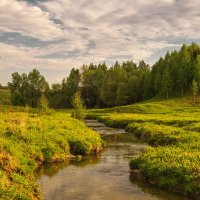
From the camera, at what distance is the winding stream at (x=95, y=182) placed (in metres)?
22.5

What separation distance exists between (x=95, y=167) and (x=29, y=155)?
6.00 m

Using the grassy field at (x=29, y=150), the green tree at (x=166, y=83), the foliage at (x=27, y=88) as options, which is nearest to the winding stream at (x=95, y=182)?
the grassy field at (x=29, y=150)

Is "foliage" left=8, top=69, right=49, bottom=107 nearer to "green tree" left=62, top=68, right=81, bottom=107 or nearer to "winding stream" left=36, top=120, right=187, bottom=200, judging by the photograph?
"green tree" left=62, top=68, right=81, bottom=107

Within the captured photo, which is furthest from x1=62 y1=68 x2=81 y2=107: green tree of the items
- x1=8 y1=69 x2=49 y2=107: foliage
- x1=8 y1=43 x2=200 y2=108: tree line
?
x1=8 y1=69 x2=49 y2=107: foliage

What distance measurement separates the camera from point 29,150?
3055 cm

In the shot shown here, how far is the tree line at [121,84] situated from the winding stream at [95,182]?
98217 millimetres

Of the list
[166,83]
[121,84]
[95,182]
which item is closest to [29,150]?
[95,182]

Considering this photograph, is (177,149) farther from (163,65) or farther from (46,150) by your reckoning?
(163,65)

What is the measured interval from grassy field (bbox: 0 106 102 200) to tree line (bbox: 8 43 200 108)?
9389 centimetres

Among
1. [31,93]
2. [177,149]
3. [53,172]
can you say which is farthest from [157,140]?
[31,93]

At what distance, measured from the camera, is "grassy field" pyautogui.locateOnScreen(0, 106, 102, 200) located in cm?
2034

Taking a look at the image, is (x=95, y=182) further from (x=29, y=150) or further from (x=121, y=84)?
(x=121, y=84)

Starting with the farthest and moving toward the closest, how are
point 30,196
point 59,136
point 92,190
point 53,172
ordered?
1. point 59,136
2. point 53,172
3. point 92,190
4. point 30,196

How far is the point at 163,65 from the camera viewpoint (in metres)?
148
